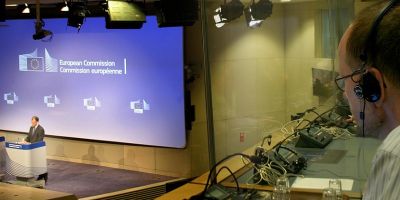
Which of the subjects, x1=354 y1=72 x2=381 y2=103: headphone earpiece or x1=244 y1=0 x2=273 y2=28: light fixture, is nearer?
x1=354 y1=72 x2=381 y2=103: headphone earpiece

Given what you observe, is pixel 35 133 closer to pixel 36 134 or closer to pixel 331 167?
pixel 36 134

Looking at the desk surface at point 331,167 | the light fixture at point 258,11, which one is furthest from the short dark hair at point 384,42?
the light fixture at point 258,11

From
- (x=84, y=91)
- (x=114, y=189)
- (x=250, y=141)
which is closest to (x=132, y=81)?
(x=84, y=91)

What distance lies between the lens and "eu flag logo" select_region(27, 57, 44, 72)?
938 centimetres

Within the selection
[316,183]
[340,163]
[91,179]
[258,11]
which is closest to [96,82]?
[91,179]

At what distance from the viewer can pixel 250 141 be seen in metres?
2.84

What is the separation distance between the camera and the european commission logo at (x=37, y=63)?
9.27 m

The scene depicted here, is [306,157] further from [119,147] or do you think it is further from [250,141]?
[119,147]

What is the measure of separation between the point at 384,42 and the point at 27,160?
7.92 metres

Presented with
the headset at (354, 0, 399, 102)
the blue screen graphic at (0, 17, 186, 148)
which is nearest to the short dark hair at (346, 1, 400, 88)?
the headset at (354, 0, 399, 102)

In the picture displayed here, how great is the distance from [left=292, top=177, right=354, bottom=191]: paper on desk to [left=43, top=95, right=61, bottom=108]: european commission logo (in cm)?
753

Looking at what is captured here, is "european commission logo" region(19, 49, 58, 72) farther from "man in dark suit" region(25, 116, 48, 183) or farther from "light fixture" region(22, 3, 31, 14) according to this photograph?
"man in dark suit" region(25, 116, 48, 183)

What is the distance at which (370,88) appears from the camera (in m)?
0.89

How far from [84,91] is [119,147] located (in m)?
1.16
